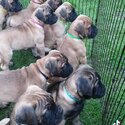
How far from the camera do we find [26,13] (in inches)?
208

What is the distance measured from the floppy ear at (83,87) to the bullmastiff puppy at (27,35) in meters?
1.55

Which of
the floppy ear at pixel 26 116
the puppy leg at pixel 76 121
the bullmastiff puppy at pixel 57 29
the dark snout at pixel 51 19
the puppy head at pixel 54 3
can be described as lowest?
the puppy leg at pixel 76 121

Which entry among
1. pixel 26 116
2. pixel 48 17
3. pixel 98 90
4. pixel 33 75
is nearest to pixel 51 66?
pixel 33 75

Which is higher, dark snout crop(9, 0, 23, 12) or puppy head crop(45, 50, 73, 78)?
puppy head crop(45, 50, 73, 78)

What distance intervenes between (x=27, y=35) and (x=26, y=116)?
1.95 metres

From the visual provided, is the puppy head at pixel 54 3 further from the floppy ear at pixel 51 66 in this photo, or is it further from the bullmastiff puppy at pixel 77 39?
the floppy ear at pixel 51 66

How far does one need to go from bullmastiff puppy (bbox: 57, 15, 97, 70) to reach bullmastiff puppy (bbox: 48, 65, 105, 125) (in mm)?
751

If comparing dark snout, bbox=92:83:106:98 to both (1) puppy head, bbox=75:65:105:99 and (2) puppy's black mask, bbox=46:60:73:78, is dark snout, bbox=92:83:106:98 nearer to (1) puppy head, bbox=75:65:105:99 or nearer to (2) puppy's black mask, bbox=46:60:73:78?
(1) puppy head, bbox=75:65:105:99

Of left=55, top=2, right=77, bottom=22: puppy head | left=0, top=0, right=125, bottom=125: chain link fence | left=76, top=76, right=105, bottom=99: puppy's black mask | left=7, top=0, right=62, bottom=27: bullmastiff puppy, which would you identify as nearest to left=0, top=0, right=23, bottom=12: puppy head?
left=7, top=0, right=62, bottom=27: bullmastiff puppy

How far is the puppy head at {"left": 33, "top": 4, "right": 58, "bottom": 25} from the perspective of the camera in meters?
4.69

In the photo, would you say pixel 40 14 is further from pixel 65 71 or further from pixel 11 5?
pixel 65 71

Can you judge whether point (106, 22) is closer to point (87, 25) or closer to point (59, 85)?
point (87, 25)

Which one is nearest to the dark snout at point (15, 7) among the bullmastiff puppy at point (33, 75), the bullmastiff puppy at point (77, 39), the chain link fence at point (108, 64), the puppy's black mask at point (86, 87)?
the bullmastiff puppy at point (77, 39)

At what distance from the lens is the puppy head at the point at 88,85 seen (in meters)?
3.33
